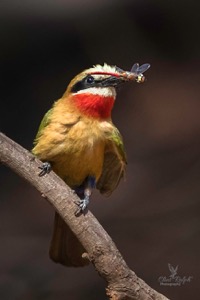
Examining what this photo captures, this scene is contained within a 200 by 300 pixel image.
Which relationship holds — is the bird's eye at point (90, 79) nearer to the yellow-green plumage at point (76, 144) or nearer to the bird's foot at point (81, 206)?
the yellow-green plumage at point (76, 144)

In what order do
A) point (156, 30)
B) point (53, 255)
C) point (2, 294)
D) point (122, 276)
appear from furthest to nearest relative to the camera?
point (156, 30) < point (2, 294) < point (53, 255) < point (122, 276)

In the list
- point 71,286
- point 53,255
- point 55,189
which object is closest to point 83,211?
point 55,189

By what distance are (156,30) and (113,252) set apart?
1.53m

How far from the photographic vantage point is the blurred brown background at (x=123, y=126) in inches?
119

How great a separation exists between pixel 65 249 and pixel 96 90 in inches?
16.9

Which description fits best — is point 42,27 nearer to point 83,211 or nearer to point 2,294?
→ point 2,294

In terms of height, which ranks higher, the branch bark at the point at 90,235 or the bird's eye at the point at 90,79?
the bird's eye at the point at 90,79

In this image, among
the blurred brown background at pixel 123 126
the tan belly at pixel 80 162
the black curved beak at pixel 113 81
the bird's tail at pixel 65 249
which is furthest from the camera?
the blurred brown background at pixel 123 126

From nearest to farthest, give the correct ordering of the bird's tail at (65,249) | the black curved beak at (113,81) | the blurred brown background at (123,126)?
1. the black curved beak at (113,81)
2. the bird's tail at (65,249)
3. the blurred brown background at (123,126)

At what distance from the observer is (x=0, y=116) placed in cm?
310

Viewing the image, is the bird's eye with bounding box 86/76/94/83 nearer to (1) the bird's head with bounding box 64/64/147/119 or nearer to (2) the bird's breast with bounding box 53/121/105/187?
(1) the bird's head with bounding box 64/64/147/119

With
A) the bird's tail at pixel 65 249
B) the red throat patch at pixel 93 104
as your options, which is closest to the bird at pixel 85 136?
the red throat patch at pixel 93 104

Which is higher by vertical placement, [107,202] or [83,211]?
[107,202]

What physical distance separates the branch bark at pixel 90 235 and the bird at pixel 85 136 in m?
0.16
